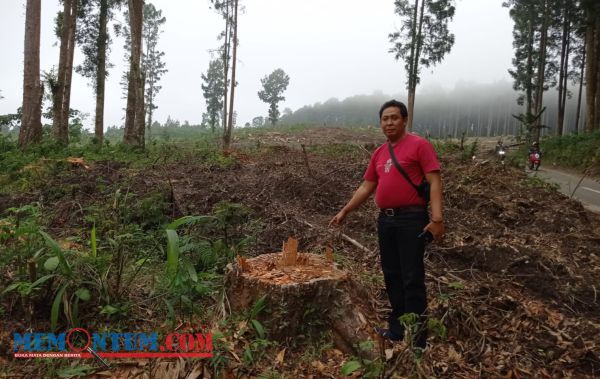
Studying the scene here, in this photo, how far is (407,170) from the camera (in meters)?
2.73

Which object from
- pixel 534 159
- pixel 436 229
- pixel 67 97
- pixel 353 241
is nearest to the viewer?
pixel 436 229

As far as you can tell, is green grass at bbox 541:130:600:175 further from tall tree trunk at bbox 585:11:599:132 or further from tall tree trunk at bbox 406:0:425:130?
tall tree trunk at bbox 406:0:425:130

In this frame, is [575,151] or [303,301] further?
[575,151]

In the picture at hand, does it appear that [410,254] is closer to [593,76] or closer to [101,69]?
[101,69]

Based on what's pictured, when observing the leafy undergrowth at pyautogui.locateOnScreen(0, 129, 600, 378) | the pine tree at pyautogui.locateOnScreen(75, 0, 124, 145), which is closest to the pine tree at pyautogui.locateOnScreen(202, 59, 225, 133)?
the pine tree at pyautogui.locateOnScreen(75, 0, 124, 145)

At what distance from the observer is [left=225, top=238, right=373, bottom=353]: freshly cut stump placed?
276 centimetres

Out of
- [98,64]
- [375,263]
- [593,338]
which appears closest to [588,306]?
[593,338]

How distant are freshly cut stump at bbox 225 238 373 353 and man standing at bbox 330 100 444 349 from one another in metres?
0.28

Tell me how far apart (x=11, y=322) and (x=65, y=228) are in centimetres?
240

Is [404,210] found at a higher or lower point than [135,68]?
lower

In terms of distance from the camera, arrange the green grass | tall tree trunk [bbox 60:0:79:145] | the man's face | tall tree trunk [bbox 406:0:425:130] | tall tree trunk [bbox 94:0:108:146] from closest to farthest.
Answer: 1. the man's face
2. tall tree trunk [bbox 60:0:79:145]
3. the green grass
4. tall tree trunk [bbox 94:0:108:146]
5. tall tree trunk [bbox 406:0:425:130]

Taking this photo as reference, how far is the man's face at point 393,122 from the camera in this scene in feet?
9.18

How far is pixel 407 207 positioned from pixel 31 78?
1109 centimetres

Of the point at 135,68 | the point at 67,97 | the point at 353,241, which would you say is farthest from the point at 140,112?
the point at 353,241
